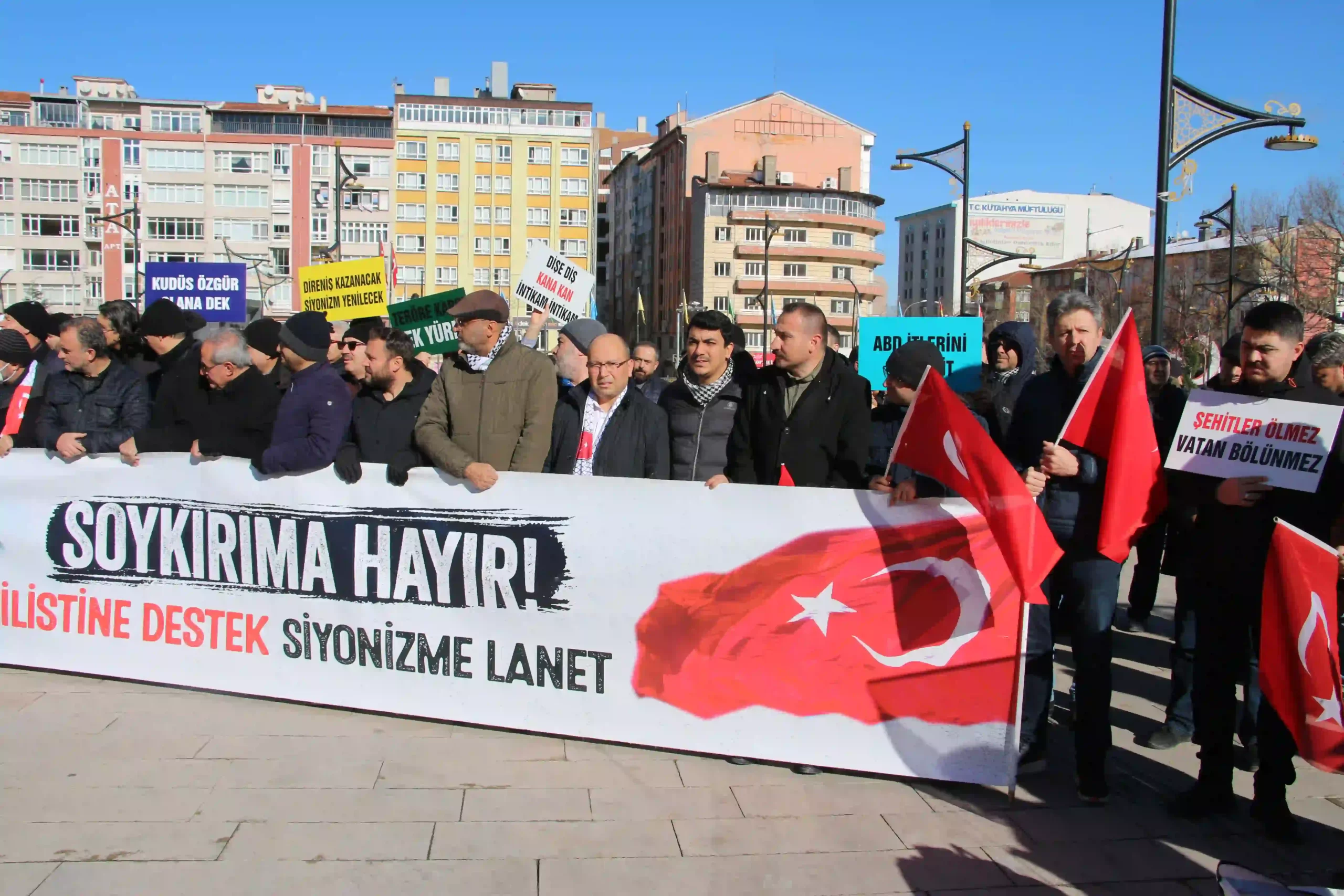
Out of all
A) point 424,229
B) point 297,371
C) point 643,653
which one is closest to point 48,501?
point 297,371

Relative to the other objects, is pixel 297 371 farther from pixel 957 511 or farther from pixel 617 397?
pixel 957 511

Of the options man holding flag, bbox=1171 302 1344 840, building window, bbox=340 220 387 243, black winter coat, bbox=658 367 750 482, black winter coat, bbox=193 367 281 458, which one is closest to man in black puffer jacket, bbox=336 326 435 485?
black winter coat, bbox=193 367 281 458

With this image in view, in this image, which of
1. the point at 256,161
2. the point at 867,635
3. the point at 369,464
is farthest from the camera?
the point at 256,161

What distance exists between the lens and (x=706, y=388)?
5.76m

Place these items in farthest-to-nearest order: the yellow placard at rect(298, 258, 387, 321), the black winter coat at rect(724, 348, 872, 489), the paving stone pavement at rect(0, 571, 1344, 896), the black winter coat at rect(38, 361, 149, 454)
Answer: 1. the yellow placard at rect(298, 258, 387, 321)
2. the black winter coat at rect(38, 361, 149, 454)
3. the black winter coat at rect(724, 348, 872, 489)
4. the paving stone pavement at rect(0, 571, 1344, 896)

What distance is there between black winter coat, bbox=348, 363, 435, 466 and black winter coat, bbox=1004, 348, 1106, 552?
10.4ft

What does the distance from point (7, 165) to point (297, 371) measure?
363 ft

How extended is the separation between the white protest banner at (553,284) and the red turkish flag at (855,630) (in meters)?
4.44

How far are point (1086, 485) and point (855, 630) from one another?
117cm

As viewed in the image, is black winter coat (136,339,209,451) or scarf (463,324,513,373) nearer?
scarf (463,324,513,373)

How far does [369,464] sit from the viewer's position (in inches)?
230

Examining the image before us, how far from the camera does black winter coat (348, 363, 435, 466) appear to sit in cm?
633

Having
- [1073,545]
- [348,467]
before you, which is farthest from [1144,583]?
[348,467]

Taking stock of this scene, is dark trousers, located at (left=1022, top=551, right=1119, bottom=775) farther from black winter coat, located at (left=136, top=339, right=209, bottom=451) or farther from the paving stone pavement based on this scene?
black winter coat, located at (left=136, top=339, right=209, bottom=451)
